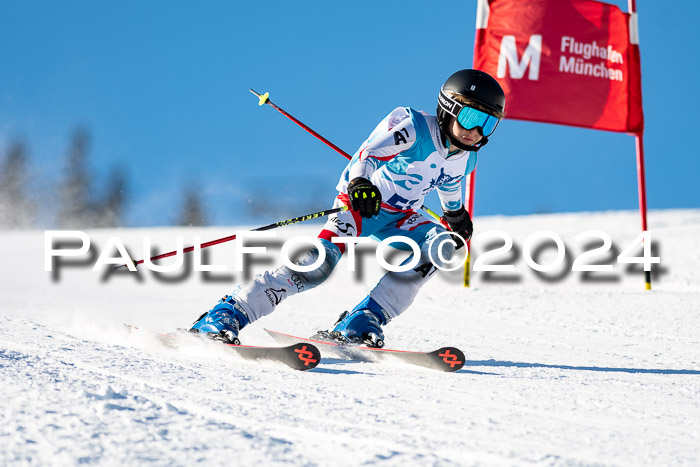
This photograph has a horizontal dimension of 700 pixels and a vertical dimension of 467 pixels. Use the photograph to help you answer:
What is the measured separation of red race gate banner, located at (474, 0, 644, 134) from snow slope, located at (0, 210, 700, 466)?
10.7 feet

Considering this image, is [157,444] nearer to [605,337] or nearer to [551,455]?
[551,455]

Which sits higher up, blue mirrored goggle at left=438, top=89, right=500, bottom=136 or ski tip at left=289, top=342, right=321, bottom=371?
blue mirrored goggle at left=438, top=89, right=500, bottom=136

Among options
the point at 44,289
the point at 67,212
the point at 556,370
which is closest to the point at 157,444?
the point at 556,370

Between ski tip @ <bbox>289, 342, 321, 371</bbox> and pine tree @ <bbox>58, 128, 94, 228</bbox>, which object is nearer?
ski tip @ <bbox>289, 342, 321, 371</bbox>

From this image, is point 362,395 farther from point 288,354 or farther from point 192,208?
point 192,208

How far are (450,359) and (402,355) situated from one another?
0.25m

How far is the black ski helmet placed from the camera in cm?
321

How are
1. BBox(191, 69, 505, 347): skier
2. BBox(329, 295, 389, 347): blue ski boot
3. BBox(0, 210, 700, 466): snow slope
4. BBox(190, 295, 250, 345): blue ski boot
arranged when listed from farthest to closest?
BBox(329, 295, 389, 347): blue ski boot → BBox(191, 69, 505, 347): skier → BBox(190, 295, 250, 345): blue ski boot → BBox(0, 210, 700, 466): snow slope

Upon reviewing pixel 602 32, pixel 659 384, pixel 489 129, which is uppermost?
pixel 602 32

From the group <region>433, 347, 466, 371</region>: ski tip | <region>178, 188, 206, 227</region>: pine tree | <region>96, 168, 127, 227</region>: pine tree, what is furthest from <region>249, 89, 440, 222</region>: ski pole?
<region>96, 168, 127, 227</region>: pine tree

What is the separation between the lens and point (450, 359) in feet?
9.30

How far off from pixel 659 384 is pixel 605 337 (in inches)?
72.8

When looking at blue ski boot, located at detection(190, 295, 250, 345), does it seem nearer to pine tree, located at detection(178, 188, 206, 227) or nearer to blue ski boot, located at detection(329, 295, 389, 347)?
blue ski boot, located at detection(329, 295, 389, 347)

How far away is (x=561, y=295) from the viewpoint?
6512 millimetres
